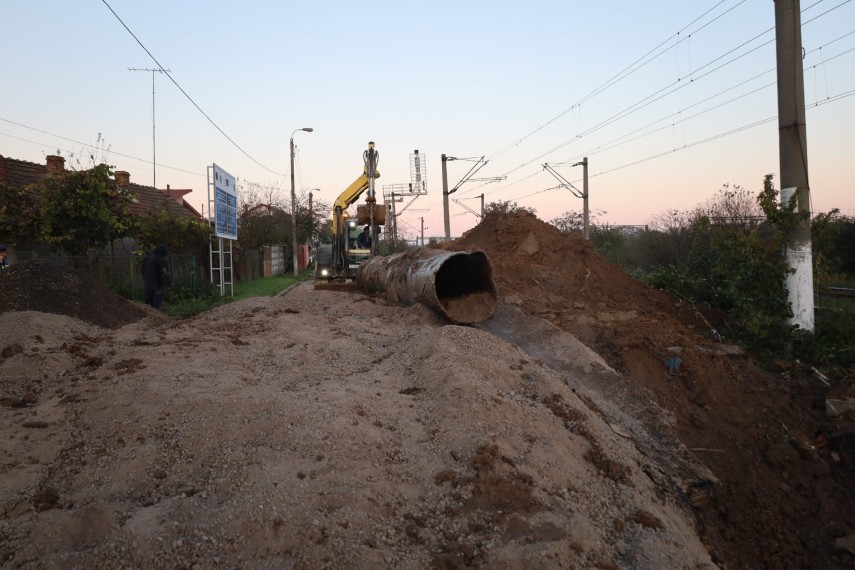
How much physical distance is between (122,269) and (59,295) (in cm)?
623

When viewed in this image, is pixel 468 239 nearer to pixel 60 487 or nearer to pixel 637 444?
pixel 637 444

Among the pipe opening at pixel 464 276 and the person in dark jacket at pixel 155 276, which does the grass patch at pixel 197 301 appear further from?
the pipe opening at pixel 464 276

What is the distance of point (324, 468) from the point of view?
14.1ft

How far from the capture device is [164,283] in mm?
14172

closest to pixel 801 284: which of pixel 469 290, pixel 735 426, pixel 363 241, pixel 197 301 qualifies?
pixel 735 426

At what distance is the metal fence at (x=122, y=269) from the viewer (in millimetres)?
15545

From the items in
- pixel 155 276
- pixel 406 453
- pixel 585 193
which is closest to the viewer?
pixel 406 453

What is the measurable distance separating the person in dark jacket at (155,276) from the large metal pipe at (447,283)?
5093 mm

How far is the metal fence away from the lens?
15545 mm

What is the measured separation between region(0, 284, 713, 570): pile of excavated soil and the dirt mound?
322 cm

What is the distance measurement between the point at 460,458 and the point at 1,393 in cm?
513

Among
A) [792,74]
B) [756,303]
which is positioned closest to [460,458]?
[756,303]

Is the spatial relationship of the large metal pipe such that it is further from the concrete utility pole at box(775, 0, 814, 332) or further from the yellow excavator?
the yellow excavator

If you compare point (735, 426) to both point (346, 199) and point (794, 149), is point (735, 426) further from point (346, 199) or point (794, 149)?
point (346, 199)
